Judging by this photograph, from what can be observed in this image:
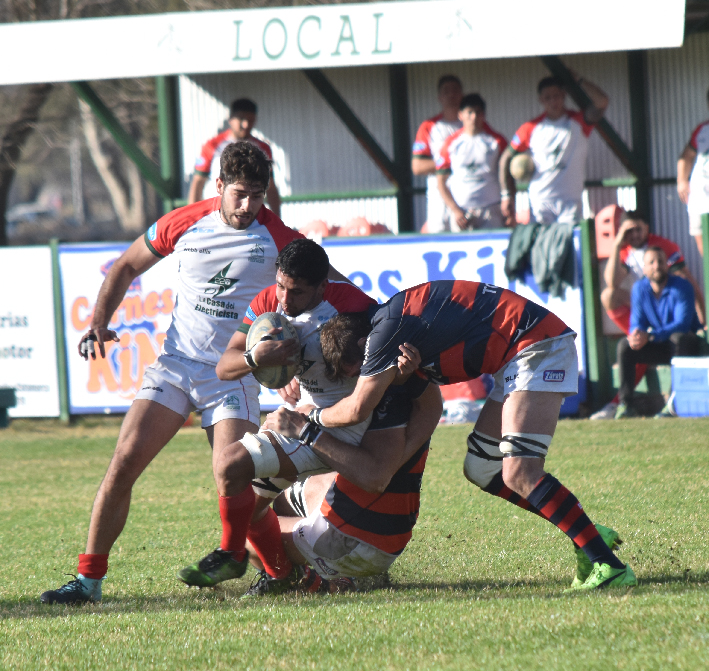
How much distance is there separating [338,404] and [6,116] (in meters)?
23.4

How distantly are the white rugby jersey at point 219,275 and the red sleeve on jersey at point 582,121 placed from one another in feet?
23.5

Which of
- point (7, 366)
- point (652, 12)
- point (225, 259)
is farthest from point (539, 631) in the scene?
point (7, 366)

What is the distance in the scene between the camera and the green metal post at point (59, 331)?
12375 mm

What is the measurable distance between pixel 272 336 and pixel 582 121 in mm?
8247

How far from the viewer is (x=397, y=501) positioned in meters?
5.26

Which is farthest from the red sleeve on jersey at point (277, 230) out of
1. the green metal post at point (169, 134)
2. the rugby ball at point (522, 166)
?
the green metal post at point (169, 134)

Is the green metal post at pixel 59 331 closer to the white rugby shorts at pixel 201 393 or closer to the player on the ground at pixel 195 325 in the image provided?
the player on the ground at pixel 195 325

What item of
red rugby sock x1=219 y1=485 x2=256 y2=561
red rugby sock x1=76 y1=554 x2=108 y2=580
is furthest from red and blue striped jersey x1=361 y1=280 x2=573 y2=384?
red rugby sock x1=76 y1=554 x2=108 y2=580

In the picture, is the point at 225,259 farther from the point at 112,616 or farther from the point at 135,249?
the point at 112,616

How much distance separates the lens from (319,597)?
5180 millimetres

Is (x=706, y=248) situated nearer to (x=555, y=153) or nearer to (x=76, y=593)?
(x=555, y=153)

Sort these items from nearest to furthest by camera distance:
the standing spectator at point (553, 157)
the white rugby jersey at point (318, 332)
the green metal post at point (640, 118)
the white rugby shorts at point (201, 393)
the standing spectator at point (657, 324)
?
the white rugby jersey at point (318, 332)
the white rugby shorts at point (201, 393)
the standing spectator at point (657, 324)
the standing spectator at point (553, 157)
the green metal post at point (640, 118)

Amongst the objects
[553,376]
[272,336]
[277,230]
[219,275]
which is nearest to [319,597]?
[272,336]

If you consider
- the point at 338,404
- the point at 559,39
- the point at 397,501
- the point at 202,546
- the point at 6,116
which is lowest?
the point at 202,546
